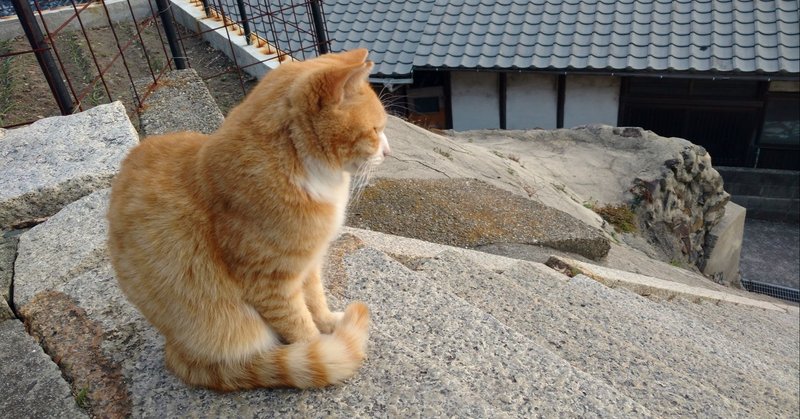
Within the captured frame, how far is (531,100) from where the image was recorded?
30.8 feet

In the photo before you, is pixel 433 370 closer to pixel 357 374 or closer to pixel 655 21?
pixel 357 374

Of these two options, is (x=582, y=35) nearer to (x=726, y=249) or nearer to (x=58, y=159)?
(x=726, y=249)

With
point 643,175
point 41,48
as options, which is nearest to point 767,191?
point 643,175

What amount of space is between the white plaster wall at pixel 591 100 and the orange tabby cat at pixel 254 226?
7.89m

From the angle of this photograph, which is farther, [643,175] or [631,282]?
[643,175]

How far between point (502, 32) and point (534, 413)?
8595mm

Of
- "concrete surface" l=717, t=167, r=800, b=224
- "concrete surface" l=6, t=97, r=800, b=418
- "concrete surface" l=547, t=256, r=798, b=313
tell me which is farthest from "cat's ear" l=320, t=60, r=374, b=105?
"concrete surface" l=717, t=167, r=800, b=224

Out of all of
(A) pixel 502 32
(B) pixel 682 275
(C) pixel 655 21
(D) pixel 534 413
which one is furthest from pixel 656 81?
(D) pixel 534 413

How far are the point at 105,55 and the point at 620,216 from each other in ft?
20.9

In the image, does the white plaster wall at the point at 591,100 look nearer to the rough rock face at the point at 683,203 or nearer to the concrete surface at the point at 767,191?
the rough rock face at the point at 683,203

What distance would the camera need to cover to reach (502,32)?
948 cm

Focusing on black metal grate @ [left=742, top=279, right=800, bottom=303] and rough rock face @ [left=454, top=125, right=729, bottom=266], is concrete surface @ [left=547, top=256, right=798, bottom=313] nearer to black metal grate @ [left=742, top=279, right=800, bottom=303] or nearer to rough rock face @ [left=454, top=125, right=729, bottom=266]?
rough rock face @ [left=454, top=125, right=729, bottom=266]

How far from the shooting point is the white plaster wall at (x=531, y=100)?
9234mm

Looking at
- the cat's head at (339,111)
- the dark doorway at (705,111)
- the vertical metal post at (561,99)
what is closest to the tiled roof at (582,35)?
the vertical metal post at (561,99)
